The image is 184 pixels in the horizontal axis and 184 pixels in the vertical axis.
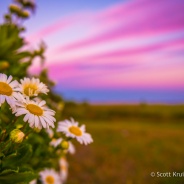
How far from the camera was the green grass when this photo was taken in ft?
34.0

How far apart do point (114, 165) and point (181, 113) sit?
19.2 meters

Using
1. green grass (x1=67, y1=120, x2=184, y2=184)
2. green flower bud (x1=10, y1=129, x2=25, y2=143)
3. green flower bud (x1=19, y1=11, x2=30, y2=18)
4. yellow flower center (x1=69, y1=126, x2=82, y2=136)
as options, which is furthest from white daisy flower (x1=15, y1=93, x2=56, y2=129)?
green grass (x1=67, y1=120, x2=184, y2=184)

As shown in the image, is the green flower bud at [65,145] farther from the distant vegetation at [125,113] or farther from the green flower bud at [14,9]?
the distant vegetation at [125,113]

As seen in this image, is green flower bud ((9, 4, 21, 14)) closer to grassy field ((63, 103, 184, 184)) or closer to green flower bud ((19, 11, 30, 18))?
green flower bud ((19, 11, 30, 18))

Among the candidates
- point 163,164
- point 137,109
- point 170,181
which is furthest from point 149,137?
point 137,109

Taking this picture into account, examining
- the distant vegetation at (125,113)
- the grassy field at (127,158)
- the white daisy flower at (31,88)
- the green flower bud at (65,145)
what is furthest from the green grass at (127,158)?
the distant vegetation at (125,113)

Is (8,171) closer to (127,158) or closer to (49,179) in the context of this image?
(49,179)

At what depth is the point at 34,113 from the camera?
1.80 m

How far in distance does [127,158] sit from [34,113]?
462 inches

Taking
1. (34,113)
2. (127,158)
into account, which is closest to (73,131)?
(34,113)

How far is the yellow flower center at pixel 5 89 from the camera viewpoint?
1.82 m

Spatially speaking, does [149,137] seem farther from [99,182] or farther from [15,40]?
[15,40]

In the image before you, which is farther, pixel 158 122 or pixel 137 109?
pixel 137 109

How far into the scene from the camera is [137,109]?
3272 cm
